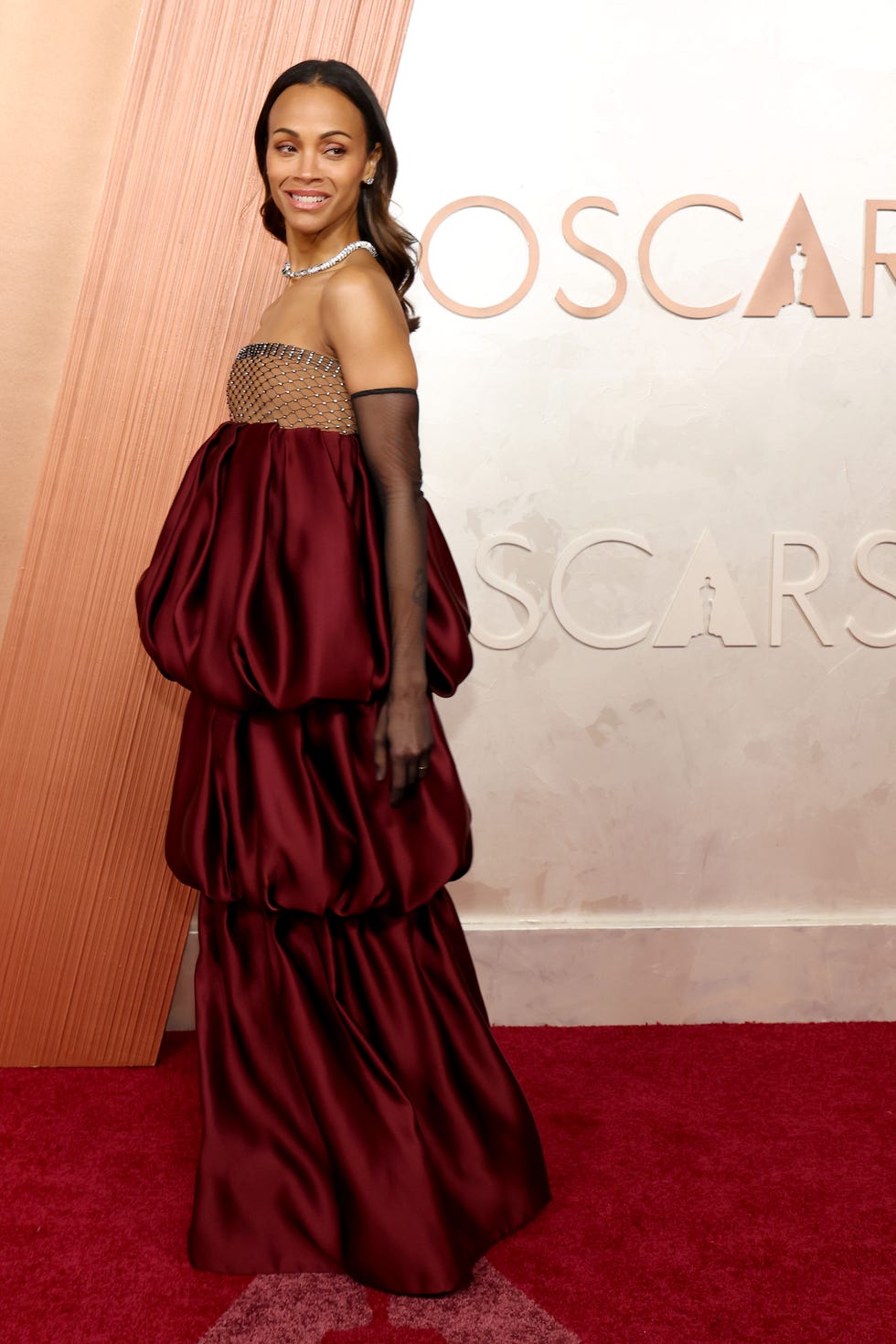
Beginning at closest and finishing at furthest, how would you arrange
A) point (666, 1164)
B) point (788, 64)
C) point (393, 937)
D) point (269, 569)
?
point (269, 569), point (393, 937), point (666, 1164), point (788, 64)

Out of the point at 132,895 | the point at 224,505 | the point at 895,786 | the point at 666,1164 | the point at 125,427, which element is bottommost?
the point at 666,1164

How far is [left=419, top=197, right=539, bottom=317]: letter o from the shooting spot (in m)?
2.33

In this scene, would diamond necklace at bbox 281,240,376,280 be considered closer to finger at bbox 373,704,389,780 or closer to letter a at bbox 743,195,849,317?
→ finger at bbox 373,704,389,780

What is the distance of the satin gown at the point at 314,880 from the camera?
1550 millimetres

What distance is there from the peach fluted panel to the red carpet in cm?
21

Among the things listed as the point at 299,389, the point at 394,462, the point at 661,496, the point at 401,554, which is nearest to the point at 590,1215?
the point at 401,554

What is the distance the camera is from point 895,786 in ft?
8.27

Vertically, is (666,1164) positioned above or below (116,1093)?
above

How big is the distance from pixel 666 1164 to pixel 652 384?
1478 millimetres

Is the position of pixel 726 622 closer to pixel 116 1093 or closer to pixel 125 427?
pixel 125 427

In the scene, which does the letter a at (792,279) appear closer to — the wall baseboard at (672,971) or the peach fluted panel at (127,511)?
the peach fluted panel at (127,511)

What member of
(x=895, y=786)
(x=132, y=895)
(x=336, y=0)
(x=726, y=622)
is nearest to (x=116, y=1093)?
(x=132, y=895)

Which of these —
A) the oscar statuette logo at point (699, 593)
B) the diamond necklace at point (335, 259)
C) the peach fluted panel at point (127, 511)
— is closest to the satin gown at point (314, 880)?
the diamond necklace at point (335, 259)

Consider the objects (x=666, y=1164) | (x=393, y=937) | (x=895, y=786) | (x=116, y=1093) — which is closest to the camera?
(x=393, y=937)
